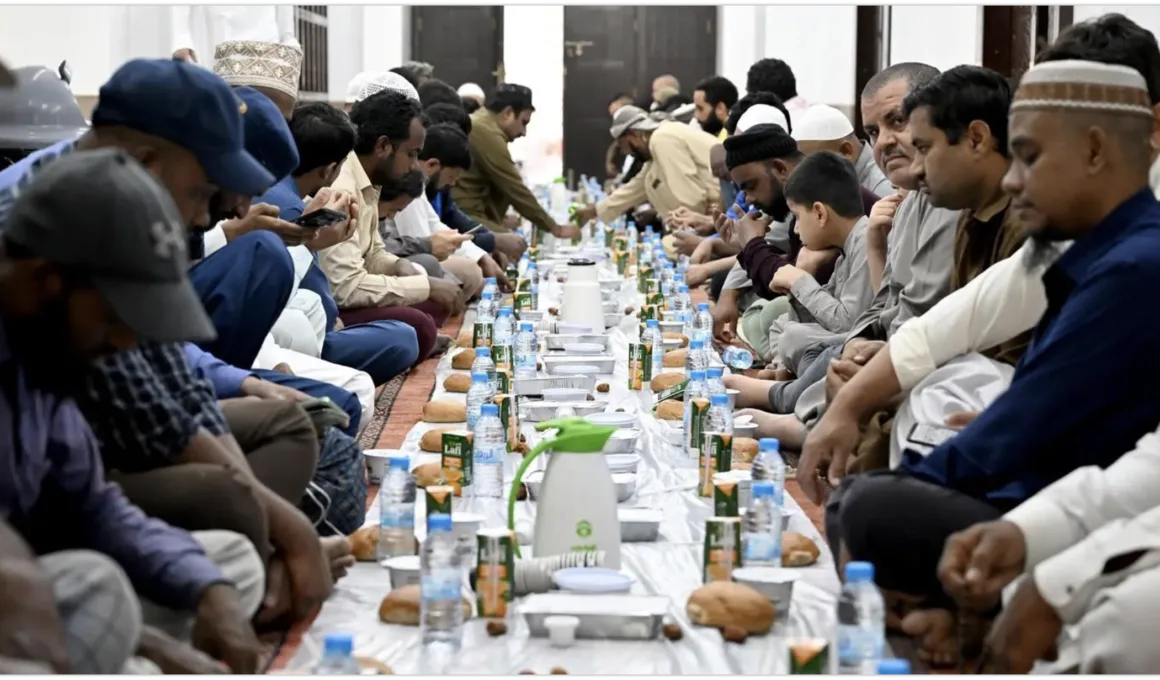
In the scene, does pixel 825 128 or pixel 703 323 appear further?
pixel 825 128

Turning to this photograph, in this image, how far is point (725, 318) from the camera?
6.31 m

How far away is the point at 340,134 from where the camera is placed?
465cm

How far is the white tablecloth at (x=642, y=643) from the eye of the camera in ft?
8.42

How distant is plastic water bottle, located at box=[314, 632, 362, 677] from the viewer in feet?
7.11

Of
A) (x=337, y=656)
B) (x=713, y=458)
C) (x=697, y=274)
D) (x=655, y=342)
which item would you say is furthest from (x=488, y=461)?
(x=697, y=274)

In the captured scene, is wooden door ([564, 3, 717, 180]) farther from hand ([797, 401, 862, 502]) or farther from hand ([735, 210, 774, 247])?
hand ([797, 401, 862, 502])

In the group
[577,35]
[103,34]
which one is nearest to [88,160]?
[103,34]

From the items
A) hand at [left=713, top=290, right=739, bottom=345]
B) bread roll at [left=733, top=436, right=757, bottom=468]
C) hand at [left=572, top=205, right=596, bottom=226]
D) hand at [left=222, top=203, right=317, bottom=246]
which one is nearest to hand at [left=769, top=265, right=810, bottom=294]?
hand at [left=713, top=290, right=739, bottom=345]

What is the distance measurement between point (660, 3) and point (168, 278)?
16.0 meters

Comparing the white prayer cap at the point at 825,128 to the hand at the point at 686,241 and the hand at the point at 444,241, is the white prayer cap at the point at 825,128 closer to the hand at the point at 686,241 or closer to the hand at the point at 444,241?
the hand at the point at 444,241

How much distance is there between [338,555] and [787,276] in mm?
2527

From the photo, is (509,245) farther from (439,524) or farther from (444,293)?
(439,524)

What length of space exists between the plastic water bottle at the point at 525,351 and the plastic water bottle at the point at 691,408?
0.86 metres

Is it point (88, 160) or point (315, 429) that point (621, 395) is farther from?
point (88, 160)
